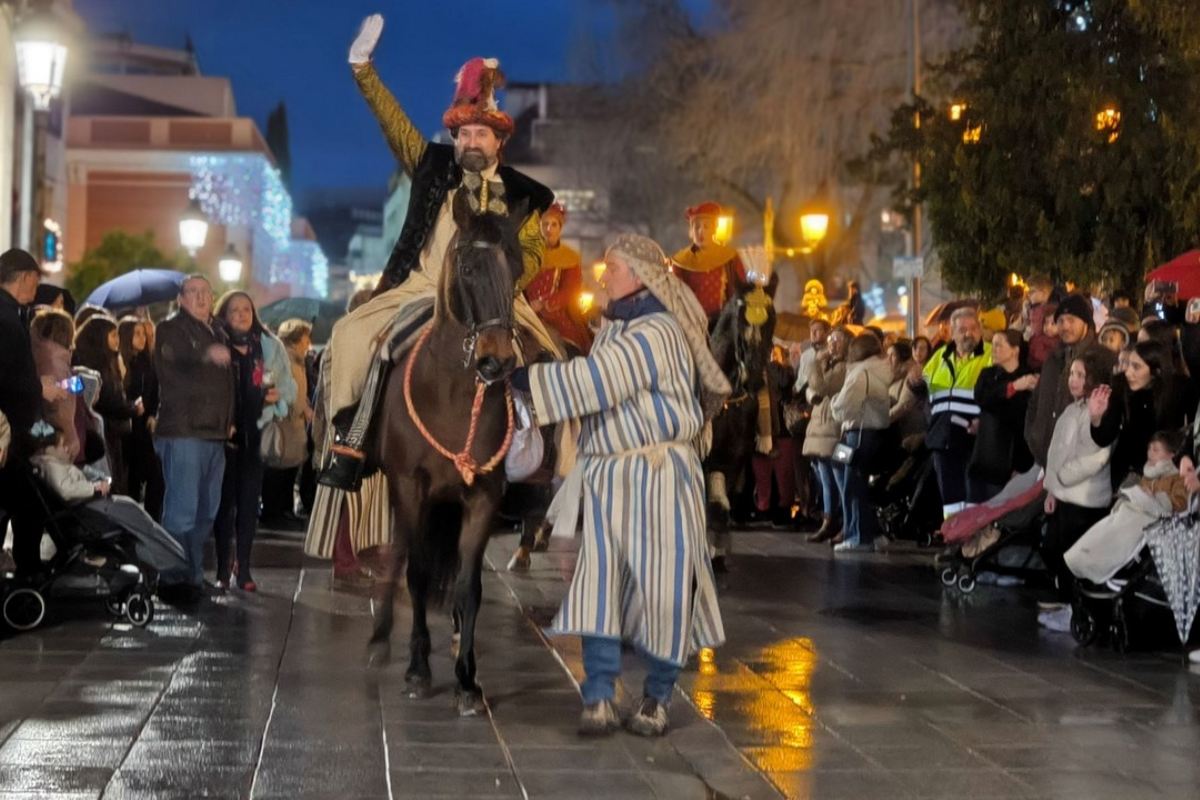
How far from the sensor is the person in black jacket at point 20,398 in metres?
11.0

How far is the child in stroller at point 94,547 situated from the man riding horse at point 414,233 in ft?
6.87

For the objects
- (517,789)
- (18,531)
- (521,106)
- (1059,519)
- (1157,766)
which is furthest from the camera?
(521,106)

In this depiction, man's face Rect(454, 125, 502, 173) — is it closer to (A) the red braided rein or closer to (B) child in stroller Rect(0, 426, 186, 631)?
(A) the red braided rein

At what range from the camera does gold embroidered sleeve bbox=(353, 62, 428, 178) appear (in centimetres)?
1045

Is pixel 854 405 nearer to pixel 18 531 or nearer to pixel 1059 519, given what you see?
pixel 1059 519

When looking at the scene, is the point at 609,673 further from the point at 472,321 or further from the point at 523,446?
the point at 472,321

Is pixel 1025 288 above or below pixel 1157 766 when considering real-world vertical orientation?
above

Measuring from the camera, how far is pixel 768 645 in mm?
11445

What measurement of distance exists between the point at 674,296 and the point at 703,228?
6.53 meters

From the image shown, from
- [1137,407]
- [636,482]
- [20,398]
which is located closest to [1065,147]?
[1137,407]

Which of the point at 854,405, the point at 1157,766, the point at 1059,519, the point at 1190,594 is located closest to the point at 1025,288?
the point at 854,405

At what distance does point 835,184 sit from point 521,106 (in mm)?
69831

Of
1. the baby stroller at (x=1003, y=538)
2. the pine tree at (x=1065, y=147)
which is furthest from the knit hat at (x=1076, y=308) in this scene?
the pine tree at (x=1065, y=147)

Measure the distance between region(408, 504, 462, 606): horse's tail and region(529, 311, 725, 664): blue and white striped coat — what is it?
5.05 feet
